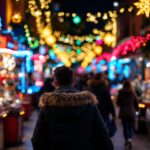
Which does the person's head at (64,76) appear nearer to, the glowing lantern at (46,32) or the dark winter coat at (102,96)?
the dark winter coat at (102,96)

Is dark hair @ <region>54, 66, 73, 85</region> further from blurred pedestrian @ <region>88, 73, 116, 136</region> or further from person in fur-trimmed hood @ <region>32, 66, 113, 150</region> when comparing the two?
blurred pedestrian @ <region>88, 73, 116, 136</region>

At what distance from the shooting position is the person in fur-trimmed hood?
500cm

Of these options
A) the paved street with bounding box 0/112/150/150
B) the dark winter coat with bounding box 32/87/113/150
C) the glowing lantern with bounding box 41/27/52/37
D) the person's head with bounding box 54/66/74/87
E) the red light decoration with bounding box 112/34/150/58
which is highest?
the glowing lantern with bounding box 41/27/52/37

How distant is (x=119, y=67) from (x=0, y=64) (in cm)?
2711

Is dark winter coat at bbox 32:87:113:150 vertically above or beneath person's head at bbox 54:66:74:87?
beneath

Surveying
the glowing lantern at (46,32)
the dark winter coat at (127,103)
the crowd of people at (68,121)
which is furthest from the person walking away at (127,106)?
the glowing lantern at (46,32)

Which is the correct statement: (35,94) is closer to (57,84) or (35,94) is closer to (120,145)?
(120,145)

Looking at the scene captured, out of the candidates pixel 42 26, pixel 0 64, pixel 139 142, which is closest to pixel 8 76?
pixel 0 64

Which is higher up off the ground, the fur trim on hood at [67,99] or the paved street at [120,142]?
the fur trim on hood at [67,99]

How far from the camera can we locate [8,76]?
70.8ft

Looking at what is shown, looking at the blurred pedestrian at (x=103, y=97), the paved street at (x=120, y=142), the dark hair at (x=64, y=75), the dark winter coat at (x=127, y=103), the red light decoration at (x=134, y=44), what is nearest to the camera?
the dark hair at (x=64, y=75)

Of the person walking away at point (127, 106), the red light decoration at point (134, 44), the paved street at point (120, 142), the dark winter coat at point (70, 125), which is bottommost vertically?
the paved street at point (120, 142)

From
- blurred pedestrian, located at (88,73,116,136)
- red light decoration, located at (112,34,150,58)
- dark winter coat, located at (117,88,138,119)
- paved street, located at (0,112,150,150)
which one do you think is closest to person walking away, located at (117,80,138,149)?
dark winter coat, located at (117,88,138,119)

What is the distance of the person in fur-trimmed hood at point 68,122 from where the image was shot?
16.4 ft
